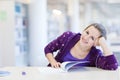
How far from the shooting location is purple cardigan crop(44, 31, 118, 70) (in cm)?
178

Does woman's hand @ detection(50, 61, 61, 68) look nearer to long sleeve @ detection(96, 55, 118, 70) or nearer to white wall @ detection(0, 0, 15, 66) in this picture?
long sleeve @ detection(96, 55, 118, 70)

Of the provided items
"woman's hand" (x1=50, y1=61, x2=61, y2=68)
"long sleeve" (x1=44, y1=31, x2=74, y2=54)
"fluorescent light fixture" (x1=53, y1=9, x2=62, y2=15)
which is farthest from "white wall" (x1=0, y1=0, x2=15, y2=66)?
"woman's hand" (x1=50, y1=61, x2=61, y2=68)

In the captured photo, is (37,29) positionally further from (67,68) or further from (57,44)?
(67,68)

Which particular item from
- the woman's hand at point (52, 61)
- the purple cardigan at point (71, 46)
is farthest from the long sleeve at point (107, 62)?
the woman's hand at point (52, 61)

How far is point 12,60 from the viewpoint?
5457mm

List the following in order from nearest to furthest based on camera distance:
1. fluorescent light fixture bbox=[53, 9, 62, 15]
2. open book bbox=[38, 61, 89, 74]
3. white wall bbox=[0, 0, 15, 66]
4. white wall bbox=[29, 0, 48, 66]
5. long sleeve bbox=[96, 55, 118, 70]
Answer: open book bbox=[38, 61, 89, 74]
long sleeve bbox=[96, 55, 118, 70]
white wall bbox=[0, 0, 15, 66]
white wall bbox=[29, 0, 48, 66]
fluorescent light fixture bbox=[53, 9, 62, 15]

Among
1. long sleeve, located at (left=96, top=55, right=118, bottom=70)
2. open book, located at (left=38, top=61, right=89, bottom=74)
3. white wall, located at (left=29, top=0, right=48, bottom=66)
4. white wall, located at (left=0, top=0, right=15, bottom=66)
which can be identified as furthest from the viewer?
white wall, located at (left=29, top=0, right=48, bottom=66)

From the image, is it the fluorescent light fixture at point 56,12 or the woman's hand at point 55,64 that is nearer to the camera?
the woman's hand at point 55,64

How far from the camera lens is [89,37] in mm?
1768

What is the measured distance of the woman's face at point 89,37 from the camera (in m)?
1.77

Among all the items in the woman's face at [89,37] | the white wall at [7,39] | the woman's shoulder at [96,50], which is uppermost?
the woman's face at [89,37]

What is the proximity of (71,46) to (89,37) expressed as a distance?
20 centimetres

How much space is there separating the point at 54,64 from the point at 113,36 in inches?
293

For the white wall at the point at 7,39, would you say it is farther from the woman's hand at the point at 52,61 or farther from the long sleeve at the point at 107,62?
the long sleeve at the point at 107,62
